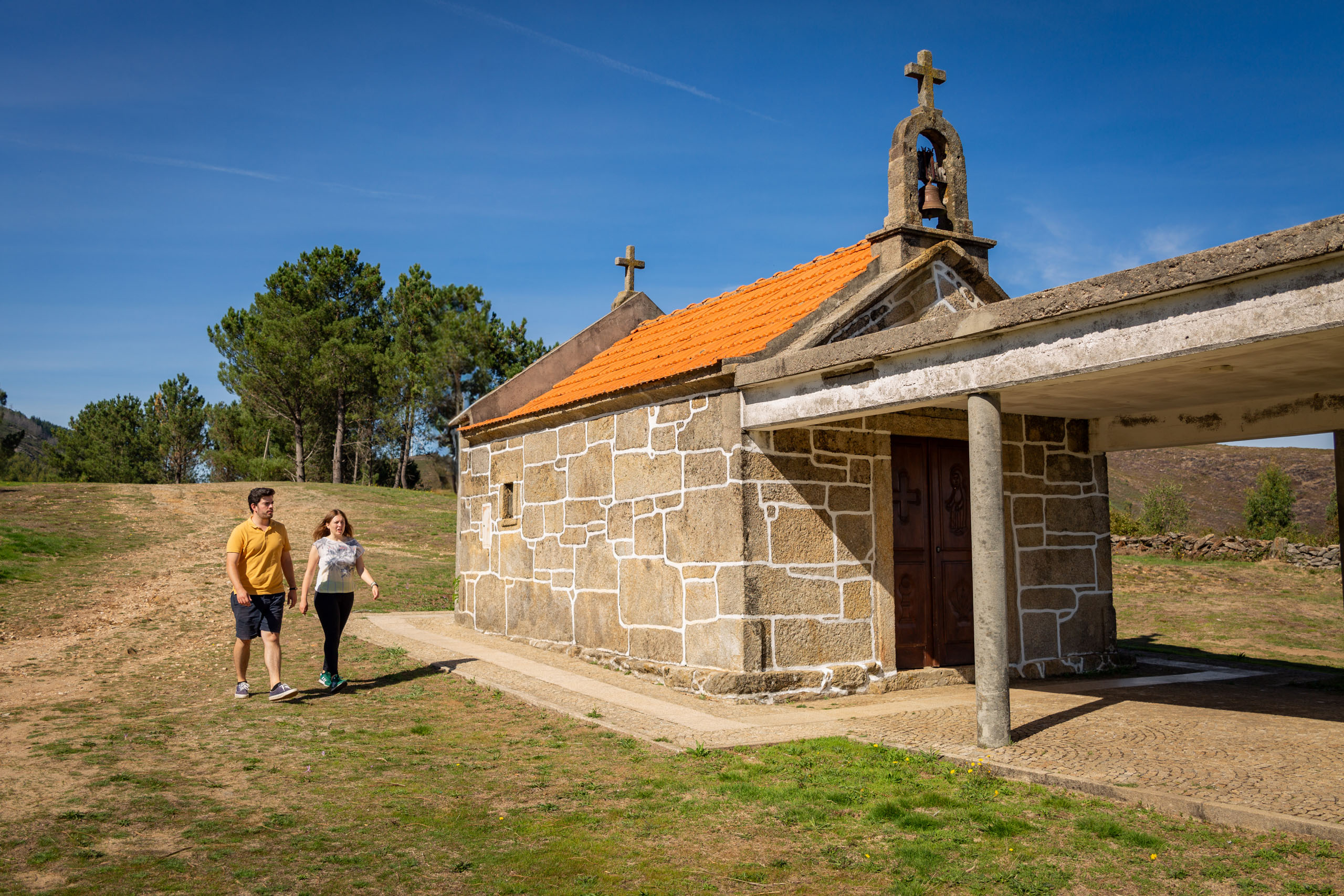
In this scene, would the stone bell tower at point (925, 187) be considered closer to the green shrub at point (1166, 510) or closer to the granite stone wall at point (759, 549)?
the granite stone wall at point (759, 549)

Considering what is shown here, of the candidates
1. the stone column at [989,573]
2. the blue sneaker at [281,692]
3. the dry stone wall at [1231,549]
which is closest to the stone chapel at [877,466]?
the stone column at [989,573]

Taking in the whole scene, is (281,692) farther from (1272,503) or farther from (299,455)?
(1272,503)

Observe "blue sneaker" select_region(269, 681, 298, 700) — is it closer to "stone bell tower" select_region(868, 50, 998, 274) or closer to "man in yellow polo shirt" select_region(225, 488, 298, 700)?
"man in yellow polo shirt" select_region(225, 488, 298, 700)

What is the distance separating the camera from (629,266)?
48.8ft

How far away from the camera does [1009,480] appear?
965cm

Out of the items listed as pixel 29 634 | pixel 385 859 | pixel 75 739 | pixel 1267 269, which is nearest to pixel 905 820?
pixel 385 859

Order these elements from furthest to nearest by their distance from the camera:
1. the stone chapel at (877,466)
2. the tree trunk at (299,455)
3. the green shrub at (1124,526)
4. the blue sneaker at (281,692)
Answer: the tree trunk at (299,455) → the green shrub at (1124,526) → the blue sneaker at (281,692) → the stone chapel at (877,466)

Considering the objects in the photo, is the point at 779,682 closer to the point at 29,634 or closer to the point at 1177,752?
the point at 1177,752

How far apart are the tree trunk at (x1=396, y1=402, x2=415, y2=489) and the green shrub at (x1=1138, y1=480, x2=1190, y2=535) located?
26.1 m

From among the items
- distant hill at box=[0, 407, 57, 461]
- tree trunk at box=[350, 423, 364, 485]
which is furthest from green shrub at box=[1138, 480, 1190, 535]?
distant hill at box=[0, 407, 57, 461]

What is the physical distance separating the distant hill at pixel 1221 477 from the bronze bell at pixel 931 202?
3065 cm

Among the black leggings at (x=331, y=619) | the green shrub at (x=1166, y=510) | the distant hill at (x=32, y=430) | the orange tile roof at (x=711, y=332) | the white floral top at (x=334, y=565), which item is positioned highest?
the distant hill at (x=32, y=430)

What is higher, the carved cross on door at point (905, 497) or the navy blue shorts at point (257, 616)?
the carved cross on door at point (905, 497)

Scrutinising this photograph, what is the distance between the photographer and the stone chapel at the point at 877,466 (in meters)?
6.49
